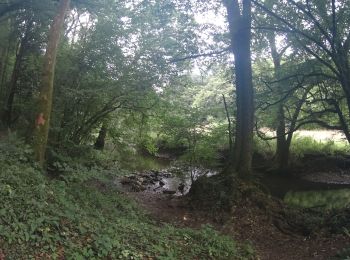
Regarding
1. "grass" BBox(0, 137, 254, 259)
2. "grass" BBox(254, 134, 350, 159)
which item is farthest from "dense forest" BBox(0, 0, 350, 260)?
"grass" BBox(254, 134, 350, 159)

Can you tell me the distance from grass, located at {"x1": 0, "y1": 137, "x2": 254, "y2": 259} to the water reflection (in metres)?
7.82

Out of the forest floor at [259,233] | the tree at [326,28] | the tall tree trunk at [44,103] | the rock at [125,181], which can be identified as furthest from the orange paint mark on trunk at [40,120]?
the rock at [125,181]

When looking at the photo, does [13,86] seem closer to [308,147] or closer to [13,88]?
[13,88]

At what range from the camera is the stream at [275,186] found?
1347 cm

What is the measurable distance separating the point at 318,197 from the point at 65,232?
12.5 metres

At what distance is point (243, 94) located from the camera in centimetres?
1023

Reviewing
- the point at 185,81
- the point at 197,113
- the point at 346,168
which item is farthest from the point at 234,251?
the point at 346,168

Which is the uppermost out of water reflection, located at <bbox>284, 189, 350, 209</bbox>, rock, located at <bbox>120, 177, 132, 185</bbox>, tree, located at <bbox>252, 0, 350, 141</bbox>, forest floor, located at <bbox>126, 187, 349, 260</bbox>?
tree, located at <bbox>252, 0, 350, 141</bbox>

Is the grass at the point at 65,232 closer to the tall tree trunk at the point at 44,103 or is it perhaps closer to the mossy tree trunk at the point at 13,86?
the tall tree trunk at the point at 44,103

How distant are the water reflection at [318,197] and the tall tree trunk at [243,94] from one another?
457 cm

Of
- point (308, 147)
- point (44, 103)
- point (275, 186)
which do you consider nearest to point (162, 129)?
point (44, 103)

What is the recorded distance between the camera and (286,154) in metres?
17.9

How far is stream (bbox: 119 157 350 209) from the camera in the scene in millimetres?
13467

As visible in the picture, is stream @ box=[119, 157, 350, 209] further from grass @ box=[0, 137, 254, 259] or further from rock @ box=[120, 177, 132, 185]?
grass @ box=[0, 137, 254, 259]
